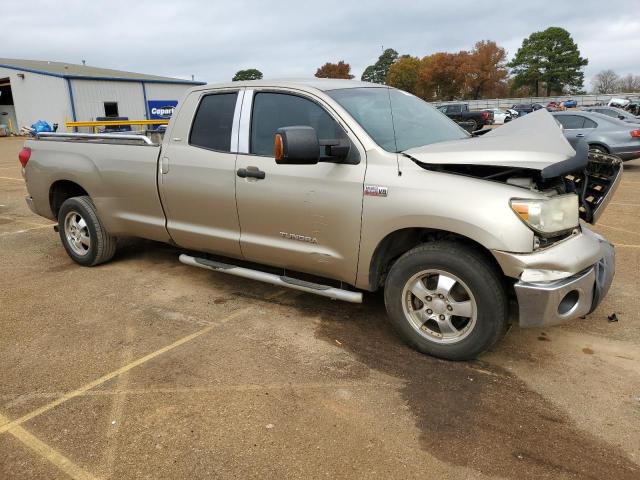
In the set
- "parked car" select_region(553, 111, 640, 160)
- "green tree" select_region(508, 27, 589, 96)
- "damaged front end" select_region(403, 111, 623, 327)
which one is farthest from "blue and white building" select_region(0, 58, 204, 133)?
"green tree" select_region(508, 27, 589, 96)

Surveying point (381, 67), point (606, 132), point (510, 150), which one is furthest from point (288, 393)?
point (381, 67)

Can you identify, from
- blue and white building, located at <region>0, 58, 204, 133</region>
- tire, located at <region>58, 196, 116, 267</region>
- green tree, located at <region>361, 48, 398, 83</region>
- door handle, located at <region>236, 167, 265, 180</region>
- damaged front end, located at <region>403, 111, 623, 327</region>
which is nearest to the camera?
damaged front end, located at <region>403, 111, 623, 327</region>

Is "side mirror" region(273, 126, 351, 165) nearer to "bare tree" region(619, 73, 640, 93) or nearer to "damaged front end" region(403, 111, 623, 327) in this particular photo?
"damaged front end" region(403, 111, 623, 327)

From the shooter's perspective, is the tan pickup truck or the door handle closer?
the tan pickup truck

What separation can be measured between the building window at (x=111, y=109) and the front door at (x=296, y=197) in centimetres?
3363

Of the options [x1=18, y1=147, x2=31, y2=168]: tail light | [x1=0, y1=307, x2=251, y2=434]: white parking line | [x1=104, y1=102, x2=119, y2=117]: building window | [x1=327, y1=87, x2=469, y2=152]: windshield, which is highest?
[x1=327, y1=87, x2=469, y2=152]: windshield

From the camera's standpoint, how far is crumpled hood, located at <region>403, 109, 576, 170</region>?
310cm

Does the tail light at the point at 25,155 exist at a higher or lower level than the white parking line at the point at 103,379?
higher

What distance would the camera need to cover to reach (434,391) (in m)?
3.19

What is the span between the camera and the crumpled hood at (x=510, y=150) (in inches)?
122

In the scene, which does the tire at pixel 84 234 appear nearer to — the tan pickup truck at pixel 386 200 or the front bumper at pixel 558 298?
the tan pickup truck at pixel 386 200

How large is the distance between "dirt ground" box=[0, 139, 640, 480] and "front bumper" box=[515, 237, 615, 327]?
0.47 meters

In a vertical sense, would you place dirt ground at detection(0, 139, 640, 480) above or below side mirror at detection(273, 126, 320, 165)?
below

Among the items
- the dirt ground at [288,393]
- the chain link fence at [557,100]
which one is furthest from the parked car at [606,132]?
the chain link fence at [557,100]
